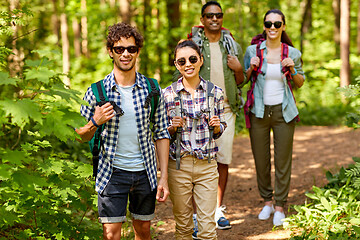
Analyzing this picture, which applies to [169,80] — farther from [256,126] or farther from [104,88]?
[104,88]

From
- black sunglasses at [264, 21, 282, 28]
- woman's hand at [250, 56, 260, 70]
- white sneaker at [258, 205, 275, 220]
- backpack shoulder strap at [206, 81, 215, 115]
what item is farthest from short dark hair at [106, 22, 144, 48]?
white sneaker at [258, 205, 275, 220]

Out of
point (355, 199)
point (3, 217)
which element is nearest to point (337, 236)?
point (355, 199)

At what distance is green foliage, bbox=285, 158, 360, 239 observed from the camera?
4539mm

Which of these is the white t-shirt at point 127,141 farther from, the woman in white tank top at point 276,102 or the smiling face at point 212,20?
the woman in white tank top at point 276,102

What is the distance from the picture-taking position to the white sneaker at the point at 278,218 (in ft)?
17.5

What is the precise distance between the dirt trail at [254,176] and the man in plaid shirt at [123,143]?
1983mm

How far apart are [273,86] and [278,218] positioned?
1699 millimetres

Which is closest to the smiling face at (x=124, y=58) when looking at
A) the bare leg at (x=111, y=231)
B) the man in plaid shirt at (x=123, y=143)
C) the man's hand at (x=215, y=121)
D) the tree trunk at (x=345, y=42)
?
the man in plaid shirt at (x=123, y=143)

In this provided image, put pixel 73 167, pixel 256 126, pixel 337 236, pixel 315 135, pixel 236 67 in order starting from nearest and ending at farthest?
pixel 73 167
pixel 337 236
pixel 236 67
pixel 256 126
pixel 315 135

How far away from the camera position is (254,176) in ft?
27.0

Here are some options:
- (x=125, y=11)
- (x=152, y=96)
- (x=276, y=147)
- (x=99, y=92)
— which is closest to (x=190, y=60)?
(x=152, y=96)

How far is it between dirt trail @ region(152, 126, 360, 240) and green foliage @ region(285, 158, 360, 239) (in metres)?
0.30

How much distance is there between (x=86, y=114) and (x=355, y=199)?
12.1ft

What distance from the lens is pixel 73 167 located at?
3.93m
